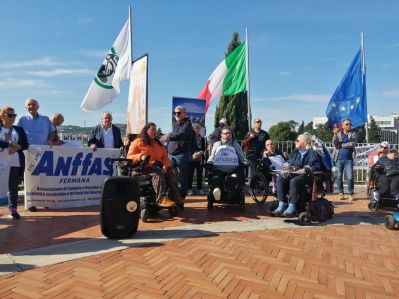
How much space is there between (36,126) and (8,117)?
117 cm

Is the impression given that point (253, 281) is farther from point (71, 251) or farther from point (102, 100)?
point (102, 100)

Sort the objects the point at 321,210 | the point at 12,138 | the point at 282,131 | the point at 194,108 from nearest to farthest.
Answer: the point at 12,138 < the point at 321,210 < the point at 194,108 < the point at 282,131

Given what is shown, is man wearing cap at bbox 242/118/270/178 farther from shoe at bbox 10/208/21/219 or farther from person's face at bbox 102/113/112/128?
shoe at bbox 10/208/21/219

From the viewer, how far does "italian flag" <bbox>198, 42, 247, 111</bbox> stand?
11.7 m

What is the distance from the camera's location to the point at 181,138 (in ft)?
23.0

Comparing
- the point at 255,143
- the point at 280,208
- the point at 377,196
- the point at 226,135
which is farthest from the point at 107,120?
the point at 377,196

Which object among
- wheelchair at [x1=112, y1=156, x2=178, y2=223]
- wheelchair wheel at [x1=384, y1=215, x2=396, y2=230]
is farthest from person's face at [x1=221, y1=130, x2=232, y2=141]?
wheelchair wheel at [x1=384, y1=215, x2=396, y2=230]

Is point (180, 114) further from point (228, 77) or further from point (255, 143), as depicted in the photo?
point (228, 77)

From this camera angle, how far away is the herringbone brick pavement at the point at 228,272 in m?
3.13

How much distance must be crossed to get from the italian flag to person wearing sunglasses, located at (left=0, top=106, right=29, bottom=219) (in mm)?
6686

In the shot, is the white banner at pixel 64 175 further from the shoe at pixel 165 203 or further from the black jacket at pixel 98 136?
the shoe at pixel 165 203

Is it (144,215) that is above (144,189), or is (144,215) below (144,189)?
below

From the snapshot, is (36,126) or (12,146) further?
(36,126)

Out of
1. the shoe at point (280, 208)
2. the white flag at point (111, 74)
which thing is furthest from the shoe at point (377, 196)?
the white flag at point (111, 74)
